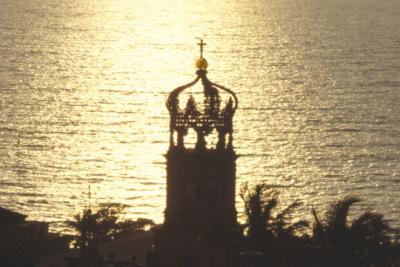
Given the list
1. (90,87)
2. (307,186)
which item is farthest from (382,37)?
(307,186)

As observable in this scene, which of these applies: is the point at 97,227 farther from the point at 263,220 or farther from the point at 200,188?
the point at 200,188

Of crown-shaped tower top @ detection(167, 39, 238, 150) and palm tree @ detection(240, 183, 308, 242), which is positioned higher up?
crown-shaped tower top @ detection(167, 39, 238, 150)

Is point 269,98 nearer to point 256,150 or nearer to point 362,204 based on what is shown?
point 256,150

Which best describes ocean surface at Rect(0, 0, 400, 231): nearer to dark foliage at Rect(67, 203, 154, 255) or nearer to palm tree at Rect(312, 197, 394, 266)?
dark foliage at Rect(67, 203, 154, 255)

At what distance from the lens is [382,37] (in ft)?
639

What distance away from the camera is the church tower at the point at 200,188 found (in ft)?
133

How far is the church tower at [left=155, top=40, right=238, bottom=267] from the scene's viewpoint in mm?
40594

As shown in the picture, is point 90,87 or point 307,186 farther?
point 90,87

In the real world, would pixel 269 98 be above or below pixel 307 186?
above

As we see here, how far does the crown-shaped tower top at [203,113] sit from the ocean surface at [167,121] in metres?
42.9

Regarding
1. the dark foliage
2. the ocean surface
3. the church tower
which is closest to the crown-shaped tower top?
the church tower

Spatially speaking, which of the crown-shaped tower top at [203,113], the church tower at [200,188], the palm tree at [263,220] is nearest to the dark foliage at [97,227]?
the palm tree at [263,220]

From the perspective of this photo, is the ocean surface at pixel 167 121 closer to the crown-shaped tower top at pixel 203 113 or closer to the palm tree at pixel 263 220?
the palm tree at pixel 263 220

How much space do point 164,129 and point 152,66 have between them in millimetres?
51226
